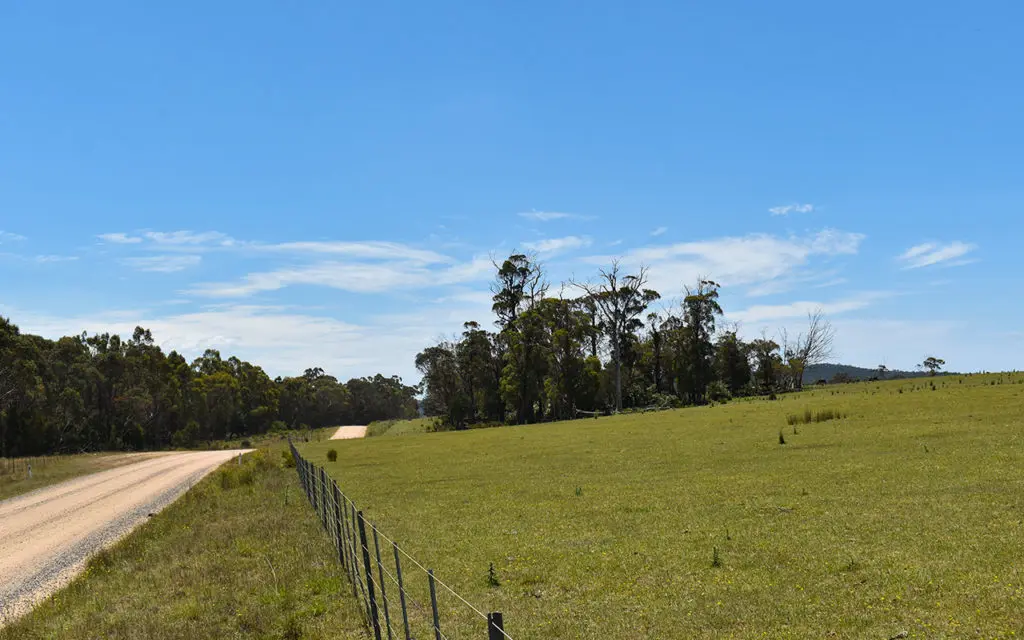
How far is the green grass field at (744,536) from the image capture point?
416 inches

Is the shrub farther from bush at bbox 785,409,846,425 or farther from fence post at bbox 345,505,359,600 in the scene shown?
fence post at bbox 345,505,359,600

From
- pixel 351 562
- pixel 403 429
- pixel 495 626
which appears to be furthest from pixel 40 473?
pixel 495 626

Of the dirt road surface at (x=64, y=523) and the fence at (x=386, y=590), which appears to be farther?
the dirt road surface at (x=64, y=523)

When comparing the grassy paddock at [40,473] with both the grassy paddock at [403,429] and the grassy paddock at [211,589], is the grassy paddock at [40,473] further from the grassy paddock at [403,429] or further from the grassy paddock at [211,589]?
the grassy paddock at [403,429]

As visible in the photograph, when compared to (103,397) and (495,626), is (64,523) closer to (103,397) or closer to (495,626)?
(495,626)

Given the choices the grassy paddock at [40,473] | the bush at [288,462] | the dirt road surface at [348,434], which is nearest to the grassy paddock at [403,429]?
the dirt road surface at [348,434]

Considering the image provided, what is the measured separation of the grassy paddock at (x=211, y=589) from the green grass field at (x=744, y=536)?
7.37 ft

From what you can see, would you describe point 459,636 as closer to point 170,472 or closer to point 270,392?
point 170,472

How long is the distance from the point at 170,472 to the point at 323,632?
157ft

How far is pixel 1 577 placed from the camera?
18.8m

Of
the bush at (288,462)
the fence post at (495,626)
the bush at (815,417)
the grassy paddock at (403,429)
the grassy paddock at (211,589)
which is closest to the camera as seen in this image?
the fence post at (495,626)

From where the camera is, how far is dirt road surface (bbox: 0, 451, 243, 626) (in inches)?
704

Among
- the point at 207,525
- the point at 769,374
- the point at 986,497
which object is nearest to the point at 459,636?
the point at 986,497

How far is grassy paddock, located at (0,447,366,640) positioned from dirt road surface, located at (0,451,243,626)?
0.93 meters
